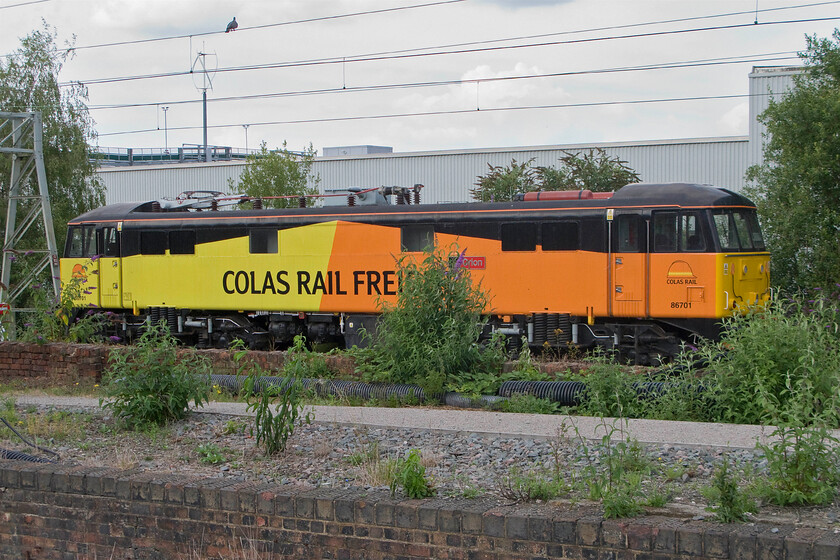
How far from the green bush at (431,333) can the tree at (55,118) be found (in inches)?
825

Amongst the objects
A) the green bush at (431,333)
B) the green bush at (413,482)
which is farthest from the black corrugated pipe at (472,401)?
the green bush at (413,482)

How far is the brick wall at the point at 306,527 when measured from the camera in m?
5.23

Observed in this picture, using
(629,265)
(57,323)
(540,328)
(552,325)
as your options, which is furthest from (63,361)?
(629,265)

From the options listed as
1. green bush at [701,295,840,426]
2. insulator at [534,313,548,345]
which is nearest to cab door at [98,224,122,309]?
insulator at [534,313,548,345]

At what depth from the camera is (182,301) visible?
20.1m

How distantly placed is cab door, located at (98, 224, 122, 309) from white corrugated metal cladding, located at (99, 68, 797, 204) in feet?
50.5

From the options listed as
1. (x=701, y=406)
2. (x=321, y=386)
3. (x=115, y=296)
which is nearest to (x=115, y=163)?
(x=115, y=296)

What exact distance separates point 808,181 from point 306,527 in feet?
49.8

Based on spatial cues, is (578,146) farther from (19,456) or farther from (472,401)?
(19,456)

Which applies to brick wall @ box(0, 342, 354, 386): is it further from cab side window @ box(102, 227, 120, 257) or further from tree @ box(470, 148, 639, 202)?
tree @ box(470, 148, 639, 202)

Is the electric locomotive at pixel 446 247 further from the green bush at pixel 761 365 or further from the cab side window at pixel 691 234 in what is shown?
the green bush at pixel 761 365

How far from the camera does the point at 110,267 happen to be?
68.7ft

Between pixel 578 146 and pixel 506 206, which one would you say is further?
pixel 578 146

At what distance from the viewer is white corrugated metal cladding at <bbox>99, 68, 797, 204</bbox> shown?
2942 centimetres
